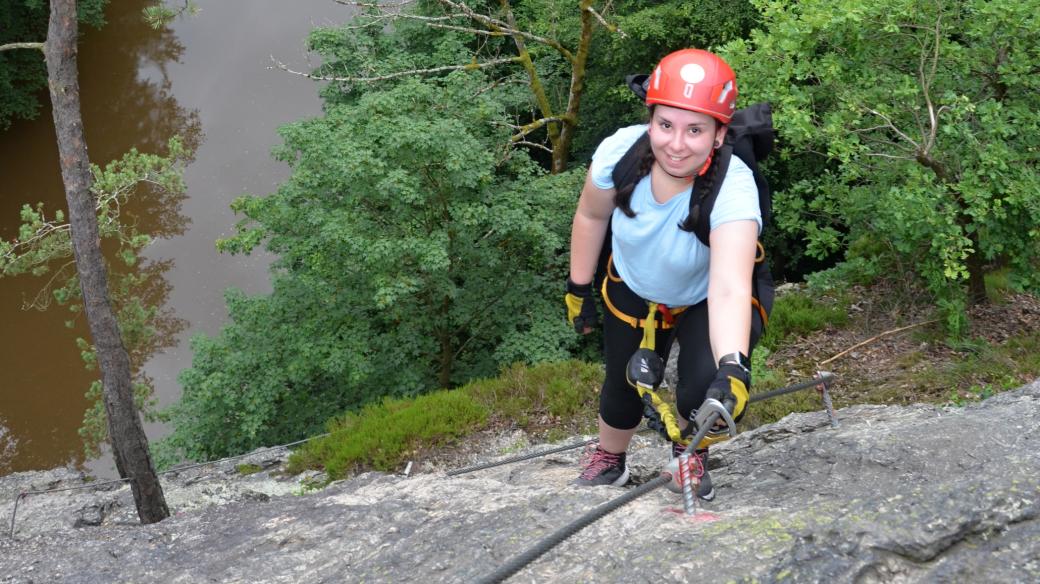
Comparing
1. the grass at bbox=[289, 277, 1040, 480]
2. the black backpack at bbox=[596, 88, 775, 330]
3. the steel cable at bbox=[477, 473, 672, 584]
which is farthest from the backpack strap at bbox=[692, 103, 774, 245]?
the grass at bbox=[289, 277, 1040, 480]

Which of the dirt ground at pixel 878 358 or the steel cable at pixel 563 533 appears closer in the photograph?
the steel cable at pixel 563 533

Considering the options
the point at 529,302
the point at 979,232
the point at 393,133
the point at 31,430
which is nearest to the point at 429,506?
the point at 979,232

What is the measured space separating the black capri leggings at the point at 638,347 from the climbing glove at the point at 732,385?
23 cm

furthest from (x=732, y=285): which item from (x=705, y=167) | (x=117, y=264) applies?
(x=117, y=264)

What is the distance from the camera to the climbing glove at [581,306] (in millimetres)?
3915

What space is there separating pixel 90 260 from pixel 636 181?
5080mm

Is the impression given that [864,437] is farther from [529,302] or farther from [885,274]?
[529,302]

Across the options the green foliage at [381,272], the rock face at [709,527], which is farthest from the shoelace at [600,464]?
the green foliage at [381,272]

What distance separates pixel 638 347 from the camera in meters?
3.64

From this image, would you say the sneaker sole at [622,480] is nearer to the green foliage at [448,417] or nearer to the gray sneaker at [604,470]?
the gray sneaker at [604,470]

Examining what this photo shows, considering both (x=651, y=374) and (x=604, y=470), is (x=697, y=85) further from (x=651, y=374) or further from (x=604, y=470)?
(x=604, y=470)

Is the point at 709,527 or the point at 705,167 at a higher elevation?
the point at 705,167

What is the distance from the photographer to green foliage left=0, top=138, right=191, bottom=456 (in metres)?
7.44

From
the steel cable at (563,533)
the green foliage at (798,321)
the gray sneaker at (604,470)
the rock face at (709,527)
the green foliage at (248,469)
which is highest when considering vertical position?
the steel cable at (563,533)
